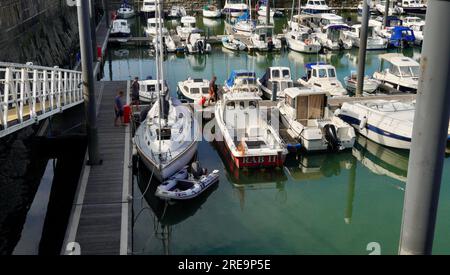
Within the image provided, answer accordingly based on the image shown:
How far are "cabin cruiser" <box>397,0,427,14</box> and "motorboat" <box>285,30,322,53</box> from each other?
78.0 ft

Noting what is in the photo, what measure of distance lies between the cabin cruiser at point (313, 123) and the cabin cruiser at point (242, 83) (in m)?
3.62

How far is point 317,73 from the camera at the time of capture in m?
26.8

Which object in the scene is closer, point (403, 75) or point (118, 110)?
point (118, 110)

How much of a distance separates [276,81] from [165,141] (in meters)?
10.6

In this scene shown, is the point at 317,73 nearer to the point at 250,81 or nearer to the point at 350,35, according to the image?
the point at 250,81

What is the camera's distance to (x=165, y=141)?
17047 mm

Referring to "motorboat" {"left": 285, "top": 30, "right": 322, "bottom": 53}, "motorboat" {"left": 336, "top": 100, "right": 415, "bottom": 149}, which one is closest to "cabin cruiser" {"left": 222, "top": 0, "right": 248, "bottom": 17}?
"motorboat" {"left": 285, "top": 30, "right": 322, "bottom": 53}

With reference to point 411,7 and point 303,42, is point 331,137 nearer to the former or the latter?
point 303,42

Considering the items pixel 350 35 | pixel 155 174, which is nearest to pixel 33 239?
pixel 155 174

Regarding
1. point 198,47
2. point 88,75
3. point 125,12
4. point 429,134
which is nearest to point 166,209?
point 88,75

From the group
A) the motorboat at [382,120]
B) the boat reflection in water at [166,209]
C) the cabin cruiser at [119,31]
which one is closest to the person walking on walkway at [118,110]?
the boat reflection in water at [166,209]

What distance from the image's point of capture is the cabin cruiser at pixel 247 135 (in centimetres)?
1761

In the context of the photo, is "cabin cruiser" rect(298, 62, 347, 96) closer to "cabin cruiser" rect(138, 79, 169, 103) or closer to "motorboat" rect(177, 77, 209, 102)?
"motorboat" rect(177, 77, 209, 102)

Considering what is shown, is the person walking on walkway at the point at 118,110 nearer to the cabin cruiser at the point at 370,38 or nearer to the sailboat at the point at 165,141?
the sailboat at the point at 165,141
